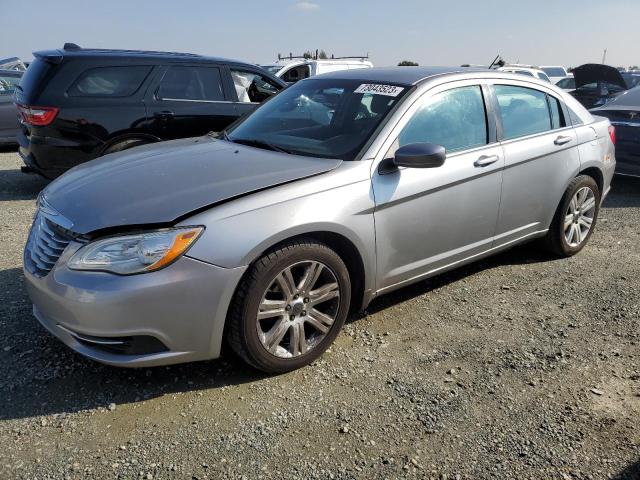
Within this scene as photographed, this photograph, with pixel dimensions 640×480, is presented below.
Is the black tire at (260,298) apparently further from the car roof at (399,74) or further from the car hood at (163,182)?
the car roof at (399,74)

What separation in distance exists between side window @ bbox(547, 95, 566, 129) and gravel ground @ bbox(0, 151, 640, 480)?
4.85 feet

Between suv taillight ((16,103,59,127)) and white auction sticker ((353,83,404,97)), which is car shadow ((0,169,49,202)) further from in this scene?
white auction sticker ((353,83,404,97))

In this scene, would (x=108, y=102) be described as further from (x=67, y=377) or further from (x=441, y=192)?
(x=441, y=192)

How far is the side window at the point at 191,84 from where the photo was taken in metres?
6.61

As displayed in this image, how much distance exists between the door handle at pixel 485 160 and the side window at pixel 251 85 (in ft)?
13.1

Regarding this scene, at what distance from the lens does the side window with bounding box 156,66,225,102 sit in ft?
21.7

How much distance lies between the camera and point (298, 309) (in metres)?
2.96

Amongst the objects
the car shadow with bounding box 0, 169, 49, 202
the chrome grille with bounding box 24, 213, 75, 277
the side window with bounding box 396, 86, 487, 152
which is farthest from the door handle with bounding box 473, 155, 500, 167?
the car shadow with bounding box 0, 169, 49, 202

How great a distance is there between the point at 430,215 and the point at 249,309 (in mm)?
1353

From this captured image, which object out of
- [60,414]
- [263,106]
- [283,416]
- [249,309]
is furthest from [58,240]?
[263,106]

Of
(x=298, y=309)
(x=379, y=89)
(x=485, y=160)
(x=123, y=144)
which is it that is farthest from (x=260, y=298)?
(x=123, y=144)

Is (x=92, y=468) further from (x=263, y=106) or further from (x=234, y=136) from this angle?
(x=263, y=106)

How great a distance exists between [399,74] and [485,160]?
33.0 inches

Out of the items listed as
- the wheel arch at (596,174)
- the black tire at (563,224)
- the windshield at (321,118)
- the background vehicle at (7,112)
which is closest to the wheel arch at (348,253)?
the windshield at (321,118)
